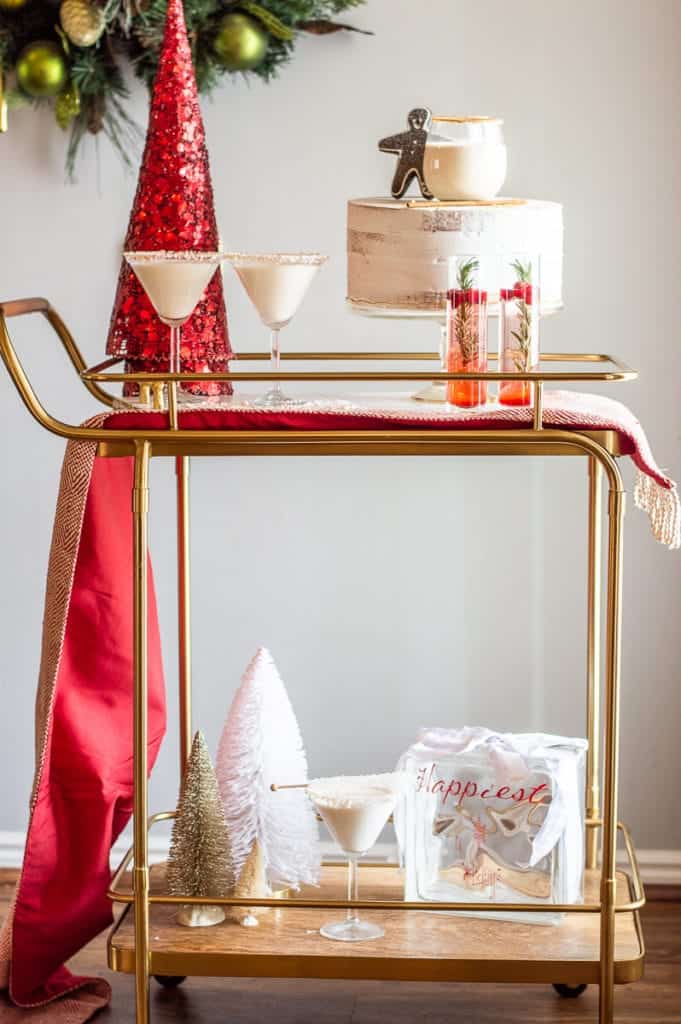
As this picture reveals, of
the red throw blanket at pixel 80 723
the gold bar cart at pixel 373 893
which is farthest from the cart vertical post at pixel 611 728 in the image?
the red throw blanket at pixel 80 723

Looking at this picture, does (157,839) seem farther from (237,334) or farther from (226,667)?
(237,334)

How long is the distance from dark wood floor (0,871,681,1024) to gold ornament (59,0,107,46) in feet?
4.13

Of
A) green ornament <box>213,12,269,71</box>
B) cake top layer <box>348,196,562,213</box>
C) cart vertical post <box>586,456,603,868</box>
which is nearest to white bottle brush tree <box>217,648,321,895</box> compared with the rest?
cart vertical post <box>586,456,603,868</box>

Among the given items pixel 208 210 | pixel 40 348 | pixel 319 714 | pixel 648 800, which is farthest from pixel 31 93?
pixel 648 800

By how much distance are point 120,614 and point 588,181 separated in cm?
95

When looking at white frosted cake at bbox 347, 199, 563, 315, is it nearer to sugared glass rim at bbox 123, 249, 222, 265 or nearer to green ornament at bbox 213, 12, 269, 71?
sugared glass rim at bbox 123, 249, 222, 265

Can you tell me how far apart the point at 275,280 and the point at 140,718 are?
0.47 metres

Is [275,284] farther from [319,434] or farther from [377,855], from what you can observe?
[377,855]

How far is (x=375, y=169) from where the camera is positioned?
2.14m

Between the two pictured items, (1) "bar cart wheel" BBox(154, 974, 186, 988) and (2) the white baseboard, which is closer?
(1) "bar cart wheel" BBox(154, 974, 186, 988)

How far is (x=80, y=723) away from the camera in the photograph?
168 centimetres

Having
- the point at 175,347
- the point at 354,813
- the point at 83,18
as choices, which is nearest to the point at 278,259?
the point at 175,347

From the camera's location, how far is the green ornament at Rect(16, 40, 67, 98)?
2061 mm

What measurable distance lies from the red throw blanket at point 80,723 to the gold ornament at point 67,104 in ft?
2.19
